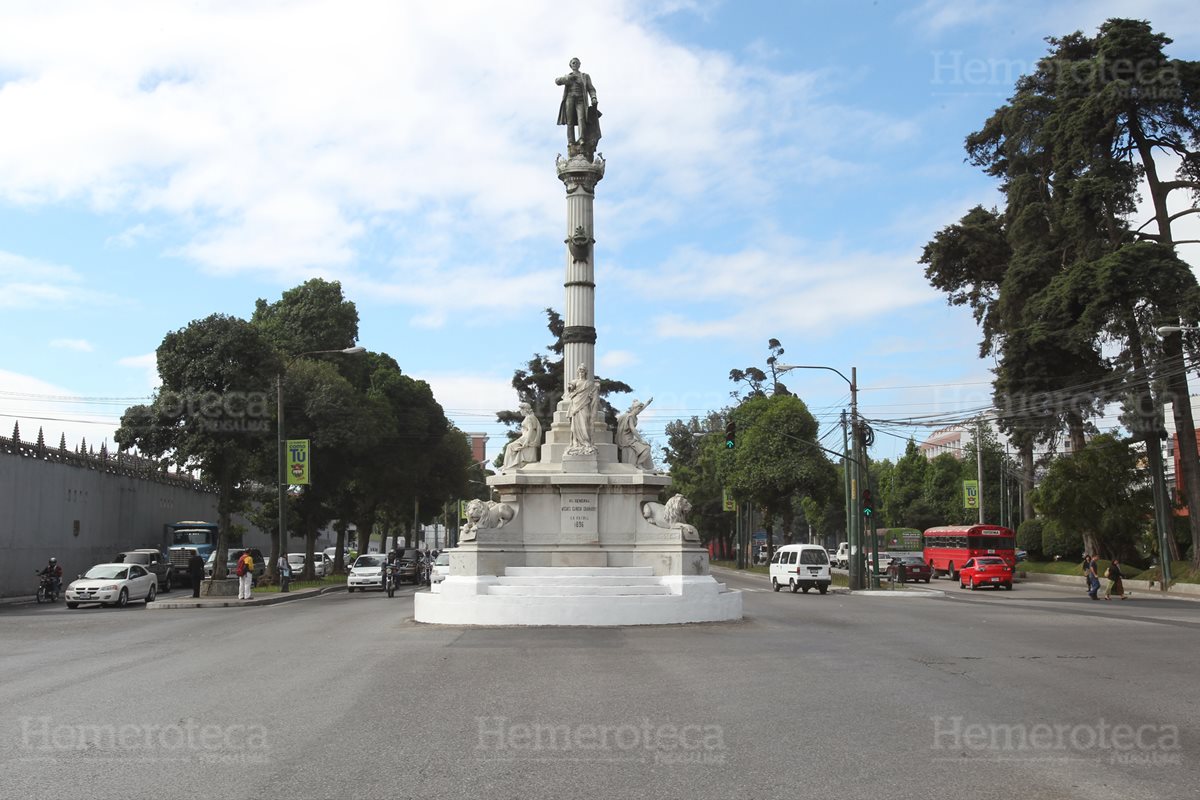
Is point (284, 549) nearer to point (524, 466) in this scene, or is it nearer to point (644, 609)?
point (524, 466)

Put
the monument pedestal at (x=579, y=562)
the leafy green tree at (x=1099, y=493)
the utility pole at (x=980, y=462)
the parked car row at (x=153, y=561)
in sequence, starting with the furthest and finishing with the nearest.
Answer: the utility pole at (x=980, y=462)
the leafy green tree at (x=1099, y=493)
the parked car row at (x=153, y=561)
the monument pedestal at (x=579, y=562)

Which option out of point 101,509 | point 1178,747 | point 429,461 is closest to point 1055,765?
point 1178,747

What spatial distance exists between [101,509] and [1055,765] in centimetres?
4688

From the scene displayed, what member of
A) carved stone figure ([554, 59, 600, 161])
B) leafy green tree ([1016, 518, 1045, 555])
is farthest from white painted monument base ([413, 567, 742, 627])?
leafy green tree ([1016, 518, 1045, 555])

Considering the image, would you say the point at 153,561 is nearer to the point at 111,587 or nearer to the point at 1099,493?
the point at 111,587

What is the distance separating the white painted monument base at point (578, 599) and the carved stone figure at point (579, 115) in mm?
11061

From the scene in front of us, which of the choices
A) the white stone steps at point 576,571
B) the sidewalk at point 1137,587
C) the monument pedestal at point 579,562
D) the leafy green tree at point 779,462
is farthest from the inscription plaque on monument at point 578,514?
the leafy green tree at point 779,462

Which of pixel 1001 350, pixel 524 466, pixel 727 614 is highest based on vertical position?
pixel 1001 350

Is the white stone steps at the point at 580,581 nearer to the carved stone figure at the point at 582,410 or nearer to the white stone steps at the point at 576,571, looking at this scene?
the white stone steps at the point at 576,571

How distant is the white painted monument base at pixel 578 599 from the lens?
2133 cm

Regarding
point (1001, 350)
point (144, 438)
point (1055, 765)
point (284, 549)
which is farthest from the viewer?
point (1001, 350)

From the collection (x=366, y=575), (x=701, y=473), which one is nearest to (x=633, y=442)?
(x=366, y=575)

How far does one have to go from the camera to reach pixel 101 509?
47.4 metres

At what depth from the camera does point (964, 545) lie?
5388cm
